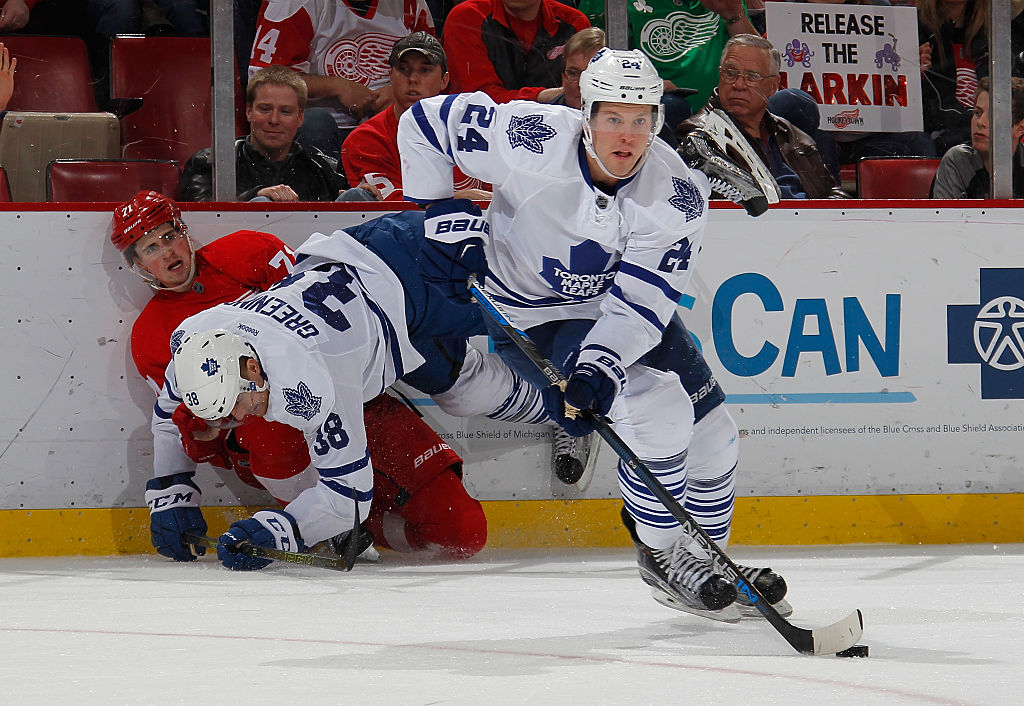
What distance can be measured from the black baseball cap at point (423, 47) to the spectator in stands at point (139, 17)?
57 centimetres

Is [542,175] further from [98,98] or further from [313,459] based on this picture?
[98,98]

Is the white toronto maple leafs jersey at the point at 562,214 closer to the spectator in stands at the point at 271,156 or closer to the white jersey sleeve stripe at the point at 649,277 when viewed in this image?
the white jersey sleeve stripe at the point at 649,277

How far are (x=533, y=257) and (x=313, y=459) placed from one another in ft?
2.62

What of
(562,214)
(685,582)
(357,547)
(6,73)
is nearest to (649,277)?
(562,214)

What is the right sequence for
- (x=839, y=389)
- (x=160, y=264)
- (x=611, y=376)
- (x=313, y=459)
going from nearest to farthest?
1. (x=611, y=376)
2. (x=313, y=459)
3. (x=160, y=264)
4. (x=839, y=389)

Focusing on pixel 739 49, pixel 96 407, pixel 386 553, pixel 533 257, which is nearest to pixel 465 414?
pixel 386 553

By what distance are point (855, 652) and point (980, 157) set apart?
7.68 ft

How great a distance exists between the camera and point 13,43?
4.02 m

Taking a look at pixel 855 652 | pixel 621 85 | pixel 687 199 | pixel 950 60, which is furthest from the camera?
pixel 950 60

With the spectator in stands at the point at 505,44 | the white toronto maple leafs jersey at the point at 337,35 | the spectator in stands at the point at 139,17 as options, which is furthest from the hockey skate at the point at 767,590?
the spectator in stands at the point at 139,17

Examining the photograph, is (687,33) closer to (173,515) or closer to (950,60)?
(950,60)

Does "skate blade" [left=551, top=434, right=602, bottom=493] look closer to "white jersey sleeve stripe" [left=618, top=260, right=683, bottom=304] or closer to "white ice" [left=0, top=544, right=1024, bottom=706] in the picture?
"white ice" [left=0, top=544, right=1024, bottom=706]

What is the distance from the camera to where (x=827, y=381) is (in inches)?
161

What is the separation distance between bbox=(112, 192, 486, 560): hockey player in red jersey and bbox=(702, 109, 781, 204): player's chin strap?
116 centimetres
